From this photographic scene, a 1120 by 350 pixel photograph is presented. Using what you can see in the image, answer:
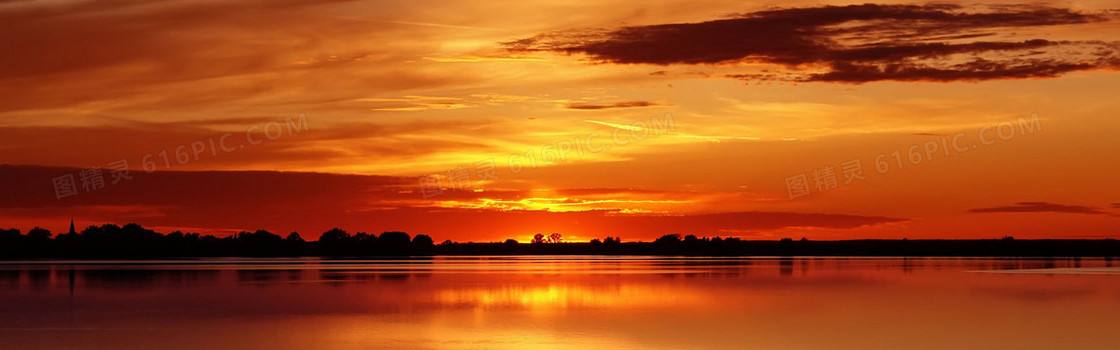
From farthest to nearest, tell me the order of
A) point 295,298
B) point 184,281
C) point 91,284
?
point 184,281 → point 91,284 → point 295,298

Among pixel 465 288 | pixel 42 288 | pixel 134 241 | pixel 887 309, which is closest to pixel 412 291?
pixel 465 288

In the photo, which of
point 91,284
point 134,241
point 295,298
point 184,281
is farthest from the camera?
point 134,241

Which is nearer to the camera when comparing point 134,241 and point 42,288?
point 42,288

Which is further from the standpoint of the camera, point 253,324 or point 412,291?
point 412,291

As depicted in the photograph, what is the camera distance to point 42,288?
5309 centimetres

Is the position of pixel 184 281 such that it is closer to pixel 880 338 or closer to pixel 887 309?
pixel 887 309

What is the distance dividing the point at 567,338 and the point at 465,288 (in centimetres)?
2603

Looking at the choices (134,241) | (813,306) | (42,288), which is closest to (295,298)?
(42,288)

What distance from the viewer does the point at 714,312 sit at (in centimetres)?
3662

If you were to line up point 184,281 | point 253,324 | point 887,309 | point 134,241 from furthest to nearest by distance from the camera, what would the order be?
point 134,241 < point 184,281 < point 887,309 < point 253,324

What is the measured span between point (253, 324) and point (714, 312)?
13617mm

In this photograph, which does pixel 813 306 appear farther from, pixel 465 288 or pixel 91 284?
pixel 91 284

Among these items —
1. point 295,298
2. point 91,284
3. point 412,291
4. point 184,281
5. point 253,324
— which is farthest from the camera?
point 184,281

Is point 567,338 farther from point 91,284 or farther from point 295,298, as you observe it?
point 91,284
